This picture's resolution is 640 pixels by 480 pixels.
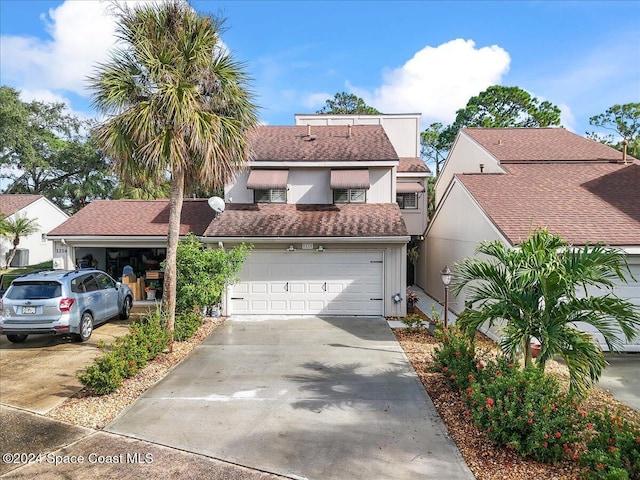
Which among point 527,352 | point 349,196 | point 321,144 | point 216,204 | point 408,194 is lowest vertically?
point 527,352

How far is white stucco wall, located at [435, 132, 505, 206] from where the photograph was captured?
16.0 meters

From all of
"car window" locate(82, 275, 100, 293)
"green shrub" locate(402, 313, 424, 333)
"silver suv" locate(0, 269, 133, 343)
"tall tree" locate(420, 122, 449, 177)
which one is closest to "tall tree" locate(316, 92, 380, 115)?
"tall tree" locate(420, 122, 449, 177)

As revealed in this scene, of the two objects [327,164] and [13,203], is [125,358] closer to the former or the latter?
[327,164]

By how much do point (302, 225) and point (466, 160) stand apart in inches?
447

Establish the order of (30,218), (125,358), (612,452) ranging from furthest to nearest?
1. (30,218)
2. (125,358)
3. (612,452)

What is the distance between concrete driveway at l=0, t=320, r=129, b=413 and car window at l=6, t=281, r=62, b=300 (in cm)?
134

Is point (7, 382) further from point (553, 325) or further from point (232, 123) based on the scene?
point (553, 325)

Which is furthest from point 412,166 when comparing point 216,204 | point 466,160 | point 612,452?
point 612,452

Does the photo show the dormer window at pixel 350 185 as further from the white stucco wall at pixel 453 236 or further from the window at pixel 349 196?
the white stucco wall at pixel 453 236

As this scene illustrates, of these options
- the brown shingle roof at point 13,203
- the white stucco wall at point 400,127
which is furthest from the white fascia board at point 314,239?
the brown shingle roof at point 13,203

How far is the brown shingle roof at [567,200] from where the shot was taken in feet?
30.4

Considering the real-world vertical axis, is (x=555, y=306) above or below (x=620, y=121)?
below

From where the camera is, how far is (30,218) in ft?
85.1

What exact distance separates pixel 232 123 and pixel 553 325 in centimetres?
795
